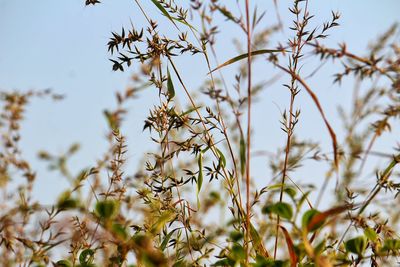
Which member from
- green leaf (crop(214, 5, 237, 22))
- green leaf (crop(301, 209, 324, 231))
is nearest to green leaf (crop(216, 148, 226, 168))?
green leaf (crop(214, 5, 237, 22))

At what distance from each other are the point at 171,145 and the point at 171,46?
1.15 ft

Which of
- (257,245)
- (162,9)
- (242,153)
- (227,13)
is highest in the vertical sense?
(162,9)

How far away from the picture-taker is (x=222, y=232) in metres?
1.14

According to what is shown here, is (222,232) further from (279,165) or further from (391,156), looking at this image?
(279,165)

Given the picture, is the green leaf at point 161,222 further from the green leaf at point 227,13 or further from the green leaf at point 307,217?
the green leaf at point 227,13

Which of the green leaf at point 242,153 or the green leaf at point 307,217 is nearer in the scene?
the green leaf at point 307,217

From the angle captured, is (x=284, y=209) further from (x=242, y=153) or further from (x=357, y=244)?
(x=242, y=153)

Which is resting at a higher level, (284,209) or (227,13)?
(227,13)

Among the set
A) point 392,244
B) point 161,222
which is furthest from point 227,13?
point 392,244

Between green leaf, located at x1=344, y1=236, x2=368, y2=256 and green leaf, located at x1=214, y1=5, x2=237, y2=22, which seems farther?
green leaf, located at x1=214, y1=5, x2=237, y2=22

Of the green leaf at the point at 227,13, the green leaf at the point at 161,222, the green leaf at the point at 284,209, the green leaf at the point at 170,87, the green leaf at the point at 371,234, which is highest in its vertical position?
the green leaf at the point at 170,87

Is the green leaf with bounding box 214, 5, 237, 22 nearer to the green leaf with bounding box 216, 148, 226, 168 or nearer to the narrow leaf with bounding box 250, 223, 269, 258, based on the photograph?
the green leaf with bounding box 216, 148, 226, 168

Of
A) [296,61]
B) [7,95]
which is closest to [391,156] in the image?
[296,61]

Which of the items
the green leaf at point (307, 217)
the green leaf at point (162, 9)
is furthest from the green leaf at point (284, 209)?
the green leaf at point (162, 9)
